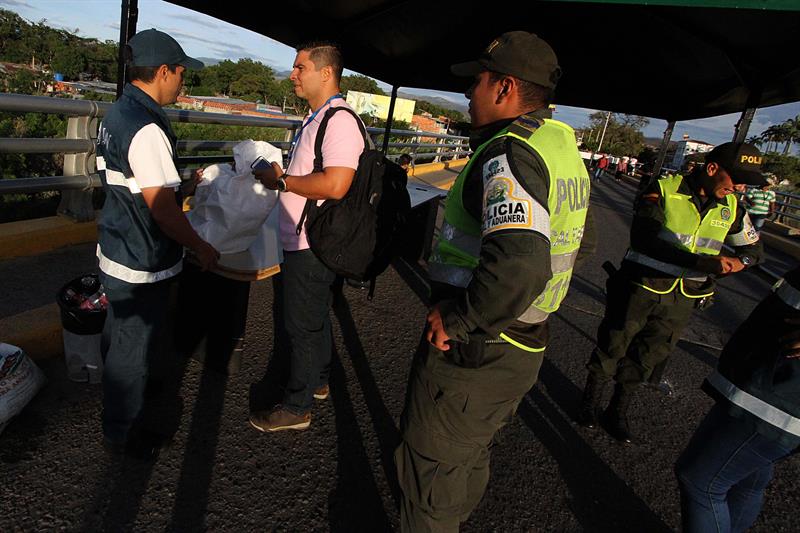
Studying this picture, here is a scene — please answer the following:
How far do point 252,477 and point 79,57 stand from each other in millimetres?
72921

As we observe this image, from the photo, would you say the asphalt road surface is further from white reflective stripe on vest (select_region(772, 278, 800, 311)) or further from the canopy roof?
the canopy roof

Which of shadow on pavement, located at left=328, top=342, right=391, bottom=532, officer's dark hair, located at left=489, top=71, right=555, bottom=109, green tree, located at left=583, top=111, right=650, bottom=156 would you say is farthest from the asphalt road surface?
green tree, located at left=583, top=111, right=650, bottom=156

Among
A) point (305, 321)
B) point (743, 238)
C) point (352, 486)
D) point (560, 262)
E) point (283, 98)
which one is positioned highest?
point (283, 98)

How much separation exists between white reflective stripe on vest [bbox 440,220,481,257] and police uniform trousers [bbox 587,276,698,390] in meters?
1.80

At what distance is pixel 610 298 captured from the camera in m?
3.04

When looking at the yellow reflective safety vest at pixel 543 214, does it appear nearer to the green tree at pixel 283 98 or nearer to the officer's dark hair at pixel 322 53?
the officer's dark hair at pixel 322 53

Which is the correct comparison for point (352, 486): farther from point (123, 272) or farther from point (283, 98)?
point (283, 98)

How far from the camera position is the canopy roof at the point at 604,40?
10.2 feet

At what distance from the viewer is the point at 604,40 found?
3762 millimetres

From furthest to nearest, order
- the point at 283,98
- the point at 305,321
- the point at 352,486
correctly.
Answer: the point at 283,98, the point at 305,321, the point at 352,486

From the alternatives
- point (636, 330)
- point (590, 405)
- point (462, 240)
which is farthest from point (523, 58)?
point (590, 405)

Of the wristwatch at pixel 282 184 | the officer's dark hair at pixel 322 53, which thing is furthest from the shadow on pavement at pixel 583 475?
the officer's dark hair at pixel 322 53

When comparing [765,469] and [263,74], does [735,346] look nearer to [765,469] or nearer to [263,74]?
[765,469]

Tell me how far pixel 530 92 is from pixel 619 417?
2490 millimetres
